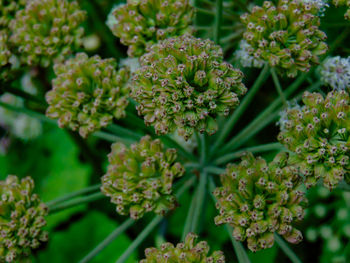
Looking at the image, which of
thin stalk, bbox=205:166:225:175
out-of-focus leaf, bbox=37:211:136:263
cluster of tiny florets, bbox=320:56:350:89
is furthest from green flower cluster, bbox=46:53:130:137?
out-of-focus leaf, bbox=37:211:136:263

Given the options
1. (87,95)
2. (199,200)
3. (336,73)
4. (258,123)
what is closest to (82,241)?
(199,200)

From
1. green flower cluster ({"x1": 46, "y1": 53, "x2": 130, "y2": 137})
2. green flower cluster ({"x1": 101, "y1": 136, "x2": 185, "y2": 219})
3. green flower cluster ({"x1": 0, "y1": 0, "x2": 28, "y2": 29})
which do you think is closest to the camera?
green flower cluster ({"x1": 101, "y1": 136, "x2": 185, "y2": 219})

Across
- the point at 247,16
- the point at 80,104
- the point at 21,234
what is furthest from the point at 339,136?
the point at 21,234

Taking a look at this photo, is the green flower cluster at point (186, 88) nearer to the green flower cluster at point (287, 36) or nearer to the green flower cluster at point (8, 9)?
the green flower cluster at point (287, 36)

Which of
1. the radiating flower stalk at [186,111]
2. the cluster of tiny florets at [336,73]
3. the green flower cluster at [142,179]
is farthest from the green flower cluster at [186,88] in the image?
the cluster of tiny florets at [336,73]

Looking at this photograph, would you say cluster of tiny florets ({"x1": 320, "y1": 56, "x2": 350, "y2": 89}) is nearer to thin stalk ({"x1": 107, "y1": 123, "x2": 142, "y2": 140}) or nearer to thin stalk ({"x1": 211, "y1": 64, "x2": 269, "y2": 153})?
thin stalk ({"x1": 211, "y1": 64, "x2": 269, "y2": 153})

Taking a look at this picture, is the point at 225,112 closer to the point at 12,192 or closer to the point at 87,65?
the point at 87,65
